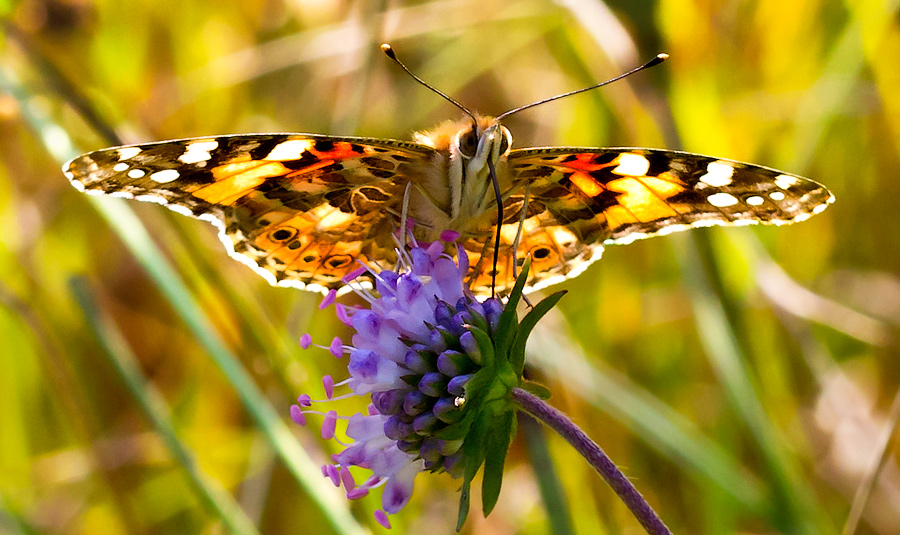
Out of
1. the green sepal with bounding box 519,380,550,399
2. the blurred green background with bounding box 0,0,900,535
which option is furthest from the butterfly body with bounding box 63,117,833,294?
the green sepal with bounding box 519,380,550,399

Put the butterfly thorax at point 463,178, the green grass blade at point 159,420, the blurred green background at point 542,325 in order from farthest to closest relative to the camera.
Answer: the blurred green background at point 542,325
the green grass blade at point 159,420
the butterfly thorax at point 463,178

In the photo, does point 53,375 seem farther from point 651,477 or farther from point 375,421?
point 651,477

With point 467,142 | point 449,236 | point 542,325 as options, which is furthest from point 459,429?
point 542,325

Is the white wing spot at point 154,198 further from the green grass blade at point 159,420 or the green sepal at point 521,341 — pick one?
the green sepal at point 521,341

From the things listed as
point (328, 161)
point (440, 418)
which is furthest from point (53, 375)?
point (440, 418)

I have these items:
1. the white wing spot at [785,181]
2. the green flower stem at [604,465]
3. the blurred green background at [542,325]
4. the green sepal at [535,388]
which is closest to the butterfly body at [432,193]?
the white wing spot at [785,181]

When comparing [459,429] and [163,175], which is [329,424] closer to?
[459,429]

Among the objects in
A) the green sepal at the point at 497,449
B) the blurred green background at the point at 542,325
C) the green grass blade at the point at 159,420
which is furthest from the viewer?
the blurred green background at the point at 542,325
